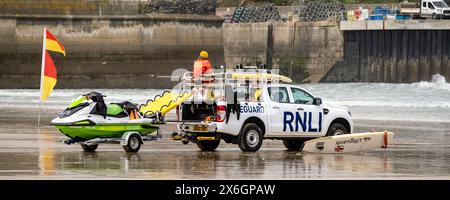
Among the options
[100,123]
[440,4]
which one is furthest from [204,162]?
[440,4]

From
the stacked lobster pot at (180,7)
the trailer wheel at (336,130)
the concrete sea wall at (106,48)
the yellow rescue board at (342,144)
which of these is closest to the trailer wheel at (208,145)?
the yellow rescue board at (342,144)

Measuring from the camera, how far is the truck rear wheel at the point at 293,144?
2647cm

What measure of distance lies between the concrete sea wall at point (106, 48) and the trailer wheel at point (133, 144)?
98.8 ft

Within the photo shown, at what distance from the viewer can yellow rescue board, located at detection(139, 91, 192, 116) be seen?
1014 inches

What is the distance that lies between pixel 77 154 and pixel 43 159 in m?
1.50

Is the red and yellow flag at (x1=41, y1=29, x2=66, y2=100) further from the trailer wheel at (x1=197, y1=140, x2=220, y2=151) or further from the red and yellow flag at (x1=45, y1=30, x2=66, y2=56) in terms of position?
the trailer wheel at (x1=197, y1=140, x2=220, y2=151)

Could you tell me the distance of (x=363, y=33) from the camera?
7275 centimetres

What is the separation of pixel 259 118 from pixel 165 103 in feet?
6.47

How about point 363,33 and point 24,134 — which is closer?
point 24,134

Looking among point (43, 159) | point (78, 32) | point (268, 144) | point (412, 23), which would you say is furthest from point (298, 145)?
point (412, 23)

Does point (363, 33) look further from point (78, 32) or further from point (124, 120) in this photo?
point (124, 120)

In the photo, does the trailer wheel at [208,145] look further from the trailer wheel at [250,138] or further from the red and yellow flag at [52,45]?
the red and yellow flag at [52,45]

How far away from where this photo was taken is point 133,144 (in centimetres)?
2475

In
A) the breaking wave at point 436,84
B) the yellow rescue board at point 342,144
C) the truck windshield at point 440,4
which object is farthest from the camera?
the truck windshield at point 440,4
